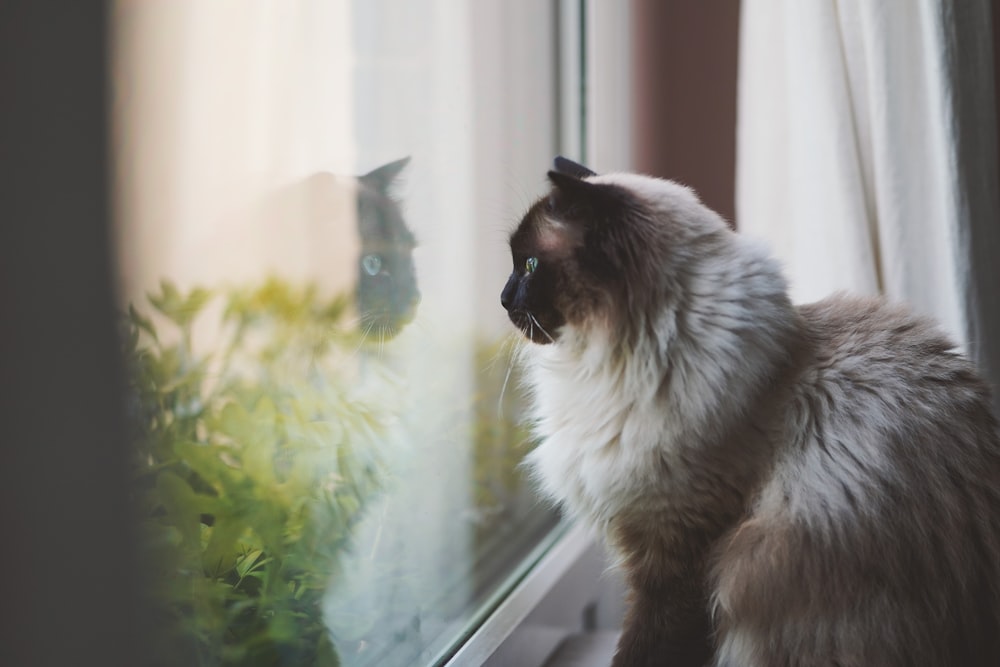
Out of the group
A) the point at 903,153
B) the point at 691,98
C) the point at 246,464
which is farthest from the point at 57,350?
the point at 691,98

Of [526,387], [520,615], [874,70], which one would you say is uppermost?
[874,70]

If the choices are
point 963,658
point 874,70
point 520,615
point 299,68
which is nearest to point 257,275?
point 299,68

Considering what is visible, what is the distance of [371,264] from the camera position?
1057mm

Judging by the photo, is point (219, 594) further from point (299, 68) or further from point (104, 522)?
point (299, 68)

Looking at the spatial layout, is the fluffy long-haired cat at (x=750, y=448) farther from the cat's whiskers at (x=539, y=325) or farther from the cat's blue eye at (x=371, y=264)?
the cat's blue eye at (x=371, y=264)

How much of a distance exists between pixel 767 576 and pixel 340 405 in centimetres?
50

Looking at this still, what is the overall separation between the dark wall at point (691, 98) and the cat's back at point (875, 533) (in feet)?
3.45

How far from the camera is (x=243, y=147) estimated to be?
30.8 inches

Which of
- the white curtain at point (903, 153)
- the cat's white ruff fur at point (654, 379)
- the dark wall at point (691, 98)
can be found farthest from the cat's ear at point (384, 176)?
the dark wall at point (691, 98)

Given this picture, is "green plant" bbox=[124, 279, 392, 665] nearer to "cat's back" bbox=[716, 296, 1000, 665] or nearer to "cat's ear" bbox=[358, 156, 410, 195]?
"cat's ear" bbox=[358, 156, 410, 195]

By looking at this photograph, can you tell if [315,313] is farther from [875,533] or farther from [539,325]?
[875,533]

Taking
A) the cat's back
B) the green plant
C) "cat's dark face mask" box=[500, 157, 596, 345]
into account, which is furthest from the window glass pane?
the cat's back

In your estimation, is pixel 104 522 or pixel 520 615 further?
pixel 520 615

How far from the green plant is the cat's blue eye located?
0.25 feet
